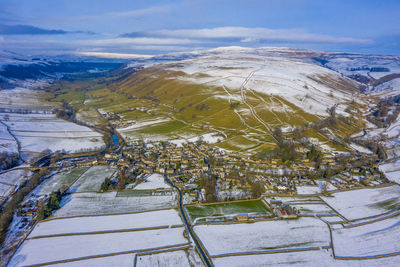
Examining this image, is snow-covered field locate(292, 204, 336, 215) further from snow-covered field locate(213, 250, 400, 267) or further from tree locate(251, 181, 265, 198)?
snow-covered field locate(213, 250, 400, 267)

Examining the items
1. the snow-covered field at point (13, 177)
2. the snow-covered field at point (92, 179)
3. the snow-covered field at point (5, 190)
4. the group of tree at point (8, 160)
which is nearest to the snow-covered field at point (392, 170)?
the snow-covered field at point (92, 179)

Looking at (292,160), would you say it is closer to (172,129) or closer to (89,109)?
(172,129)

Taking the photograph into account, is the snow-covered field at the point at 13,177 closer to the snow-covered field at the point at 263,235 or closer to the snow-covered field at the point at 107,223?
the snow-covered field at the point at 107,223

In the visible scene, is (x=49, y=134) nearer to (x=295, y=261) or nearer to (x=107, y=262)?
(x=107, y=262)

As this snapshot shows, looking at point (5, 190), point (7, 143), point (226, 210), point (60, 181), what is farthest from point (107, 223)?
point (7, 143)

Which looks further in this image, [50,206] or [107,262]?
[50,206]
